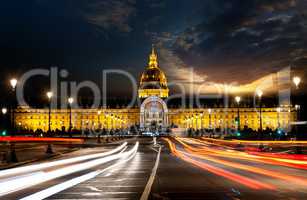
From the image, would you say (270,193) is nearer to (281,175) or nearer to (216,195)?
(216,195)

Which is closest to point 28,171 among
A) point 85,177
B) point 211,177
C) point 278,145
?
point 85,177

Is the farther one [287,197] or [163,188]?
[163,188]

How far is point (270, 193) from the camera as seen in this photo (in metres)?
14.0

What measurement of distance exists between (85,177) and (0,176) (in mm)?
5051

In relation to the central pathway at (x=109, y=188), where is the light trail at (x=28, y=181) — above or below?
above

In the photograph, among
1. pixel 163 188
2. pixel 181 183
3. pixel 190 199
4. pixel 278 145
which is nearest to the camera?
pixel 190 199

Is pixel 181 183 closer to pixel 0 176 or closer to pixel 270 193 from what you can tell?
pixel 270 193

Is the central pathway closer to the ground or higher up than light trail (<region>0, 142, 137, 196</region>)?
closer to the ground

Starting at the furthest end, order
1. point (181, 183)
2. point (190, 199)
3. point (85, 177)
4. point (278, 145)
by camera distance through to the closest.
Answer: point (278, 145) → point (85, 177) → point (181, 183) → point (190, 199)

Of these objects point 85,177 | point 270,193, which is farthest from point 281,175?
point 85,177

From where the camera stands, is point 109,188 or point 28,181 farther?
point 109,188

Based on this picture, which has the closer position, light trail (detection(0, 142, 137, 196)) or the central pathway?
light trail (detection(0, 142, 137, 196))

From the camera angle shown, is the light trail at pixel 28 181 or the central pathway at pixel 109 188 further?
the central pathway at pixel 109 188

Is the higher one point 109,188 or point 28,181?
point 28,181
